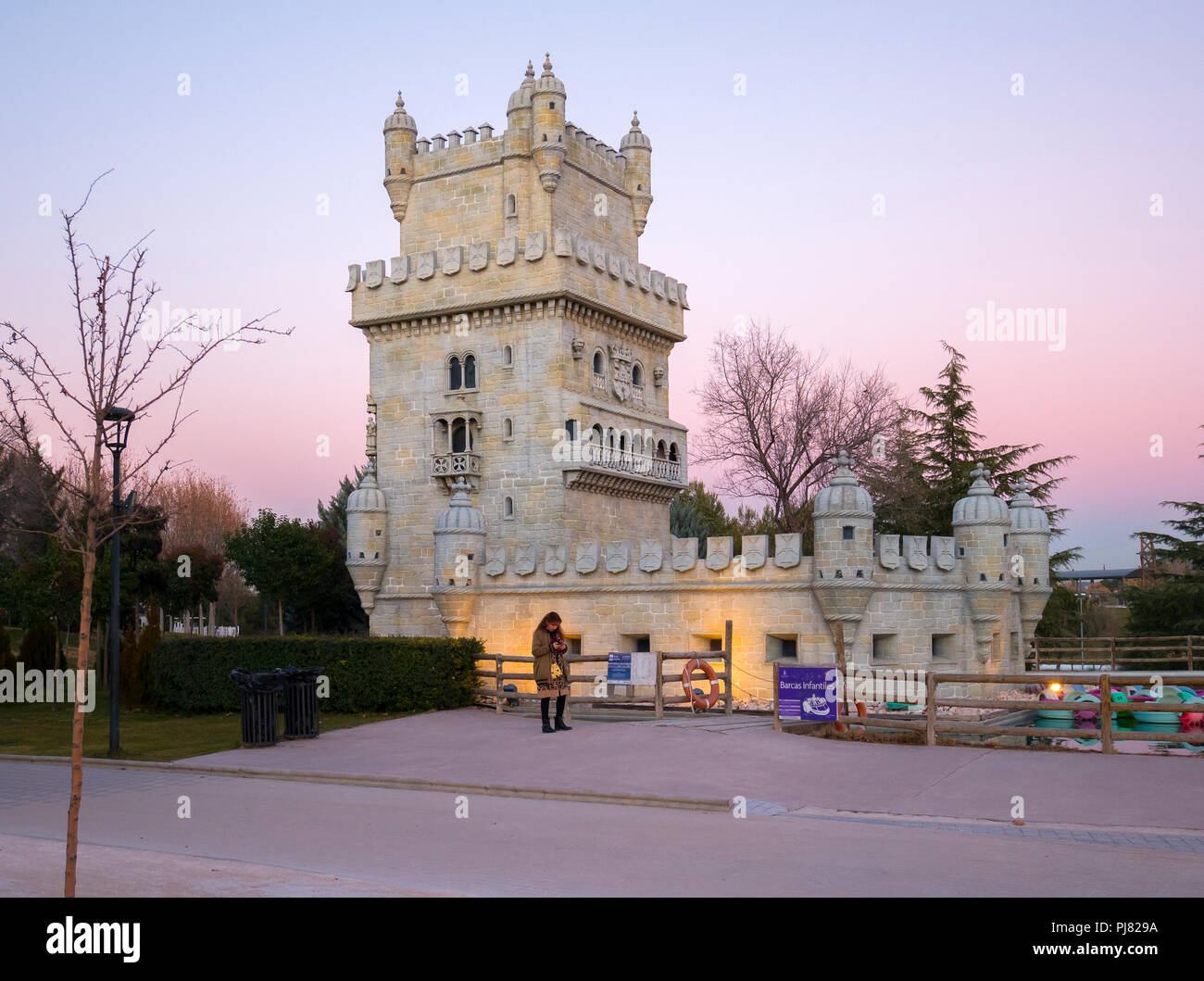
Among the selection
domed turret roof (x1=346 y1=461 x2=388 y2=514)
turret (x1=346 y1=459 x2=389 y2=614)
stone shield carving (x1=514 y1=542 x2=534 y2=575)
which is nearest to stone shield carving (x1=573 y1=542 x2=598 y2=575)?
stone shield carving (x1=514 y1=542 x2=534 y2=575)

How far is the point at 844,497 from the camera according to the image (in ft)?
81.0

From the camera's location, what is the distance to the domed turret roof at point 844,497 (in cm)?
2456

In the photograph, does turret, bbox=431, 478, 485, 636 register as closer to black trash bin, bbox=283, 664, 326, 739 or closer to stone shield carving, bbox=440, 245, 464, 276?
stone shield carving, bbox=440, 245, 464, 276

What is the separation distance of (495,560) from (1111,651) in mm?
17717

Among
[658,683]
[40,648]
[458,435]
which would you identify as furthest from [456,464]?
[658,683]

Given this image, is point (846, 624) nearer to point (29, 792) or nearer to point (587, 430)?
point (587, 430)

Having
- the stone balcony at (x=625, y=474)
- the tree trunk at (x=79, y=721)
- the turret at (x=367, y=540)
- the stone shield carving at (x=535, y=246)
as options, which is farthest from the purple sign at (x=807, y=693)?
the stone shield carving at (x=535, y=246)

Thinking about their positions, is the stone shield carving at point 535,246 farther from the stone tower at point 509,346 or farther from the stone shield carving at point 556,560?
the stone shield carving at point 556,560

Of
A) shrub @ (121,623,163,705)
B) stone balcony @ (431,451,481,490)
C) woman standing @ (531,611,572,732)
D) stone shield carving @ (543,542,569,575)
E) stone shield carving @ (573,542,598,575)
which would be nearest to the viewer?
woman standing @ (531,611,572,732)

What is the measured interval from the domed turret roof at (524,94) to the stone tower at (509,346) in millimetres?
39

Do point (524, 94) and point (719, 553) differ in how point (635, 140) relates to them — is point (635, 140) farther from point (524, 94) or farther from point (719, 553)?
point (719, 553)

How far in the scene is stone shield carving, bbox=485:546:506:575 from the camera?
2952cm

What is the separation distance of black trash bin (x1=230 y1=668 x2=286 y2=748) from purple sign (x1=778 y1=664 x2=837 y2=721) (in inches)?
331
